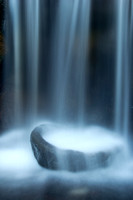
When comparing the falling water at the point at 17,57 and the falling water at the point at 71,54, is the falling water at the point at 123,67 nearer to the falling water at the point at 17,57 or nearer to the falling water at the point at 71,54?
the falling water at the point at 71,54

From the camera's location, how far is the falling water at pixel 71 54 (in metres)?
7.88

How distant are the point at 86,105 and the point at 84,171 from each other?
2.88 m

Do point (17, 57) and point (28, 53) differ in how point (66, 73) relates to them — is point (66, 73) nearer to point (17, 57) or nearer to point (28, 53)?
point (28, 53)

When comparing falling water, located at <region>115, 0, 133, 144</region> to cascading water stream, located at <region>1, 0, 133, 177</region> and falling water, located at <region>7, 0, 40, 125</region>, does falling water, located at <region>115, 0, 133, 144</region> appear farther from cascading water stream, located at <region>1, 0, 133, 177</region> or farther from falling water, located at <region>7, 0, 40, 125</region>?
falling water, located at <region>7, 0, 40, 125</region>

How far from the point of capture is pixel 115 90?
7844 millimetres

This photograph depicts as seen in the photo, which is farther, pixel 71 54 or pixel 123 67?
pixel 71 54

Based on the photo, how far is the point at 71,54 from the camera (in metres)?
7.93

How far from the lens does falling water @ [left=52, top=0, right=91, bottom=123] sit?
7879 millimetres

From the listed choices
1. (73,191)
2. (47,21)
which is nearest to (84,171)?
(73,191)

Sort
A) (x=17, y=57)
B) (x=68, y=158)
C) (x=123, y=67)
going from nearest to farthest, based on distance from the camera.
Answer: (x=68, y=158) → (x=123, y=67) → (x=17, y=57)

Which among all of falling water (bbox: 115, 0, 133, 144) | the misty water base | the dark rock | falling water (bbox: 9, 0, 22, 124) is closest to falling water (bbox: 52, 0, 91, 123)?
the misty water base

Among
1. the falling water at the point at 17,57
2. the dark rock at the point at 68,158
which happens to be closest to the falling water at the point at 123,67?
the dark rock at the point at 68,158

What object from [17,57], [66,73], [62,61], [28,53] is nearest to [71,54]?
[62,61]

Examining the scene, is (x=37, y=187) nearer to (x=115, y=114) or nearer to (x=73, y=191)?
(x=73, y=191)
